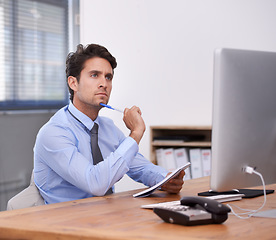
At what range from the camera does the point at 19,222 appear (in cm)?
129

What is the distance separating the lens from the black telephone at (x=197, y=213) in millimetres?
1215

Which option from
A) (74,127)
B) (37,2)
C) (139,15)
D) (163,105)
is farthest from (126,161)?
(37,2)

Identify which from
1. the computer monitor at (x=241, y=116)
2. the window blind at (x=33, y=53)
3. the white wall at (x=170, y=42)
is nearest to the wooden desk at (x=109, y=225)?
the computer monitor at (x=241, y=116)

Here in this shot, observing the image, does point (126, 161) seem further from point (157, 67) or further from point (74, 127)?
point (157, 67)

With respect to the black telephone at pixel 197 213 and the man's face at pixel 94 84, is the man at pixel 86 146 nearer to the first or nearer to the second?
the man's face at pixel 94 84

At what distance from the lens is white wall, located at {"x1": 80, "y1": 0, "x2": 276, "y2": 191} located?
3705mm

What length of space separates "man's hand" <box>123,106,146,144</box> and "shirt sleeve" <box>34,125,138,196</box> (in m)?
0.09

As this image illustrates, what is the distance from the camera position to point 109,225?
1.22m


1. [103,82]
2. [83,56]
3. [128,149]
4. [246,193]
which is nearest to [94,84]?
[103,82]

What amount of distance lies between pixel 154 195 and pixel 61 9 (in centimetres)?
306

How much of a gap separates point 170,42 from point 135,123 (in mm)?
2085

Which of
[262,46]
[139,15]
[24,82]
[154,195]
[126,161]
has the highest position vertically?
[139,15]

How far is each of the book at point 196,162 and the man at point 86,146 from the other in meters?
1.32

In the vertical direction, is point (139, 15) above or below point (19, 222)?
above
